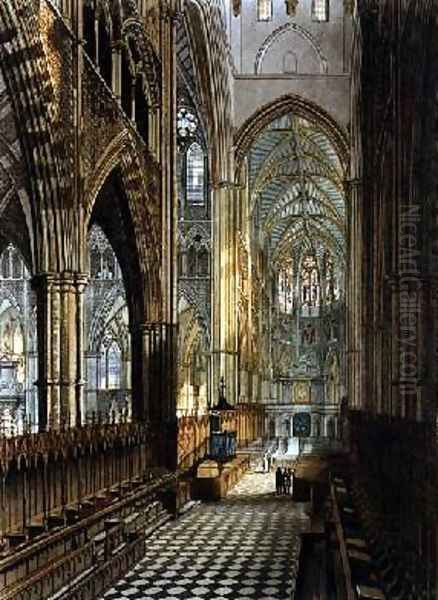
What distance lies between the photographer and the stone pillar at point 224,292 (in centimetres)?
3331

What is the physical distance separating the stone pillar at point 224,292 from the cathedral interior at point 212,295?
0.08 metres

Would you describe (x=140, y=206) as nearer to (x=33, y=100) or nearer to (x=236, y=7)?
(x=33, y=100)

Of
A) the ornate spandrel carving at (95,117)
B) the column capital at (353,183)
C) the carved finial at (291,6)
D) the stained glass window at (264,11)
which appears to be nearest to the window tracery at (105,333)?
the column capital at (353,183)

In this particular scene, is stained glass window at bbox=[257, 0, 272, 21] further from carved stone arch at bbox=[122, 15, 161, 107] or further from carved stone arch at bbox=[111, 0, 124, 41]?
carved stone arch at bbox=[111, 0, 124, 41]

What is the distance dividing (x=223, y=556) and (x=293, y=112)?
75.3 ft

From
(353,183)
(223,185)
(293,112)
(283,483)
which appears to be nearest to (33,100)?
(283,483)

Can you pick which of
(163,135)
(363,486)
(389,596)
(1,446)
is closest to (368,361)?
(163,135)

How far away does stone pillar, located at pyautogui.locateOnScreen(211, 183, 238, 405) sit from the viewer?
3331cm

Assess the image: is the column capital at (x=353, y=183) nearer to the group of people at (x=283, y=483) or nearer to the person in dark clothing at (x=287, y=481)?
the person in dark clothing at (x=287, y=481)

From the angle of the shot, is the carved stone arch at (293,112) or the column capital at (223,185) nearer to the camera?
the carved stone arch at (293,112)

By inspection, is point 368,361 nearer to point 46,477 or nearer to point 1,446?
point 46,477

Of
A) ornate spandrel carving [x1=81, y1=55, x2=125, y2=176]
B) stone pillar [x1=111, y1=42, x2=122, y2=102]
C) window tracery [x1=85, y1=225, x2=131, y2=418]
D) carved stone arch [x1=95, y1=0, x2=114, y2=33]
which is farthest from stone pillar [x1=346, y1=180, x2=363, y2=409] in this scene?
ornate spandrel carving [x1=81, y1=55, x2=125, y2=176]

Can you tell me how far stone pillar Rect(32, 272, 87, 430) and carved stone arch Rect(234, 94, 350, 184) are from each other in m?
20.6

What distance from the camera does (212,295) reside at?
33969 millimetres
